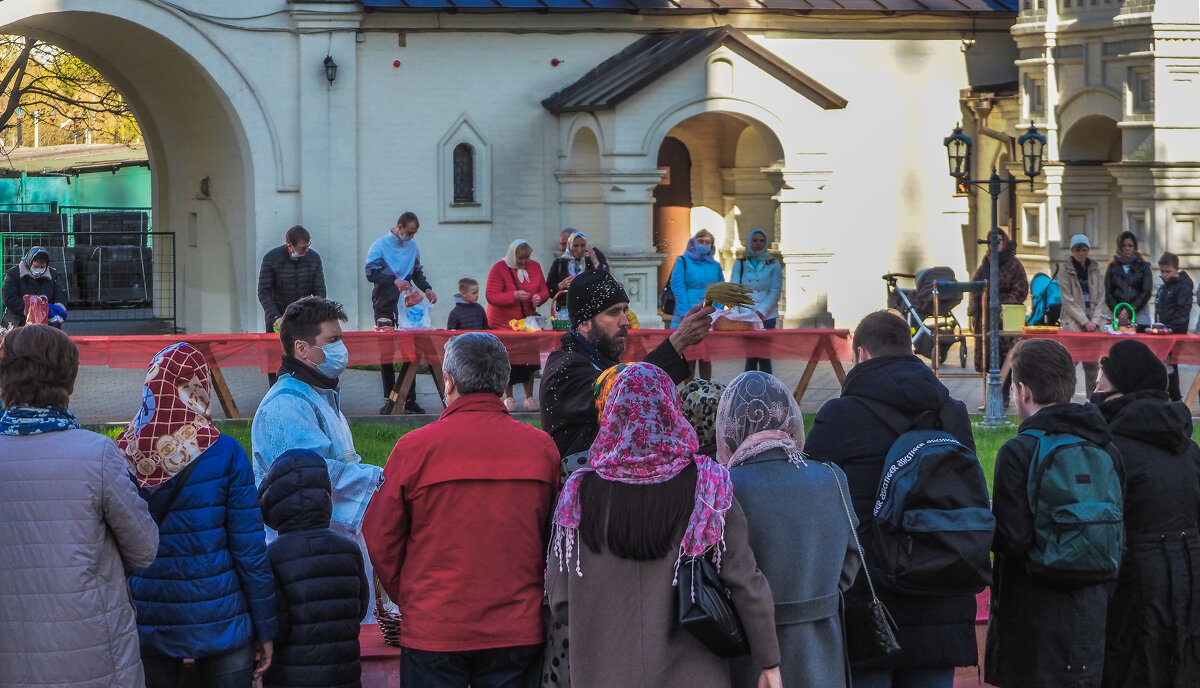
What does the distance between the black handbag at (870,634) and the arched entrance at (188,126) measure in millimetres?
14854

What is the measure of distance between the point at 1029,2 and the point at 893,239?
336cm

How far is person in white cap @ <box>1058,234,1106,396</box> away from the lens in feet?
47.9

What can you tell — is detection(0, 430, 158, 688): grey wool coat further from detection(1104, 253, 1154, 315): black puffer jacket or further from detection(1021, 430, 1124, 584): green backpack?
detection(1104, 253, 1154, 315): black puffer jacket

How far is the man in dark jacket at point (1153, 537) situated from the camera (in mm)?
5754

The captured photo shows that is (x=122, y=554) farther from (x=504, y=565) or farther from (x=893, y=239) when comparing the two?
(x=893, y=239)

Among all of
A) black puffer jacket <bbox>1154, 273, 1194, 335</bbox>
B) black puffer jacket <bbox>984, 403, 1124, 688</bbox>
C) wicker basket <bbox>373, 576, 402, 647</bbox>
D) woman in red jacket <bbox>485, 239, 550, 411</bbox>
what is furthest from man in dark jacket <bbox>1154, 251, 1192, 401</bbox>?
wicker basket <bbox>373, 576, 402, 647</bbox>

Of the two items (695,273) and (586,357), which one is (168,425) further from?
(695,273)

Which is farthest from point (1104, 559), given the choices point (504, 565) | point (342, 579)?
point (342, 579)

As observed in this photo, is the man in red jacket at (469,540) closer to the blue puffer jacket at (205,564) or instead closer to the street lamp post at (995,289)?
the blue puffer jacket at (205,564)

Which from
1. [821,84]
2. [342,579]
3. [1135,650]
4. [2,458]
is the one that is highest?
[821,84]

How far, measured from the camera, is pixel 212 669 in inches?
194

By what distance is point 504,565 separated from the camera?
4906mm

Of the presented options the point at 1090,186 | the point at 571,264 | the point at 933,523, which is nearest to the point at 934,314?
the point at 1090,186

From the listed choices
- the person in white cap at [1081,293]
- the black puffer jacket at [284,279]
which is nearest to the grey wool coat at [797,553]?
the black puffer jacket at [284,279]
